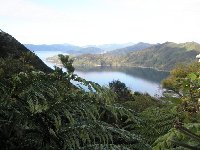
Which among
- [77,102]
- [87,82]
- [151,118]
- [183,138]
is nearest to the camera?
[87,82]

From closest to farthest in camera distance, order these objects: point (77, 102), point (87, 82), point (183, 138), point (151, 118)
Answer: point (87, 82), point (77, 102), point (183, 138), point (151, 118)

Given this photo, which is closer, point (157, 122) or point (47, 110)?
point (47, 110)

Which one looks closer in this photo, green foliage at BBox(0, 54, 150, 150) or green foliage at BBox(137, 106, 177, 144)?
green foliage at BBox(0, 54, 150, 150)

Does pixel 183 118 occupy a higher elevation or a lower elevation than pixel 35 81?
lower

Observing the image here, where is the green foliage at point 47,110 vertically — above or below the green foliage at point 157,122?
above

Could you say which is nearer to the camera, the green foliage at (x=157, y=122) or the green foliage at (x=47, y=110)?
the green foliage at (x=47, y=110)

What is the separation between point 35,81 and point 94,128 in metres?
0.48

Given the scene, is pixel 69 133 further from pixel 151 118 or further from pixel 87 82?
pixel 151 118

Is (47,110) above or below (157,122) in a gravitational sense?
above

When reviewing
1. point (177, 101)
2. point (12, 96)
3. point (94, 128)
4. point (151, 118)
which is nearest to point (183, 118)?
point (151, 118)

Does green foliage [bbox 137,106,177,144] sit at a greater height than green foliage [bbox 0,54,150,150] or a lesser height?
lesser

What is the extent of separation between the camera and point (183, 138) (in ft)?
8.89

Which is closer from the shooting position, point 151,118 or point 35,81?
point 35,81

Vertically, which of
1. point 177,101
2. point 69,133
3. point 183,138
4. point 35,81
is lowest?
point 183,138
